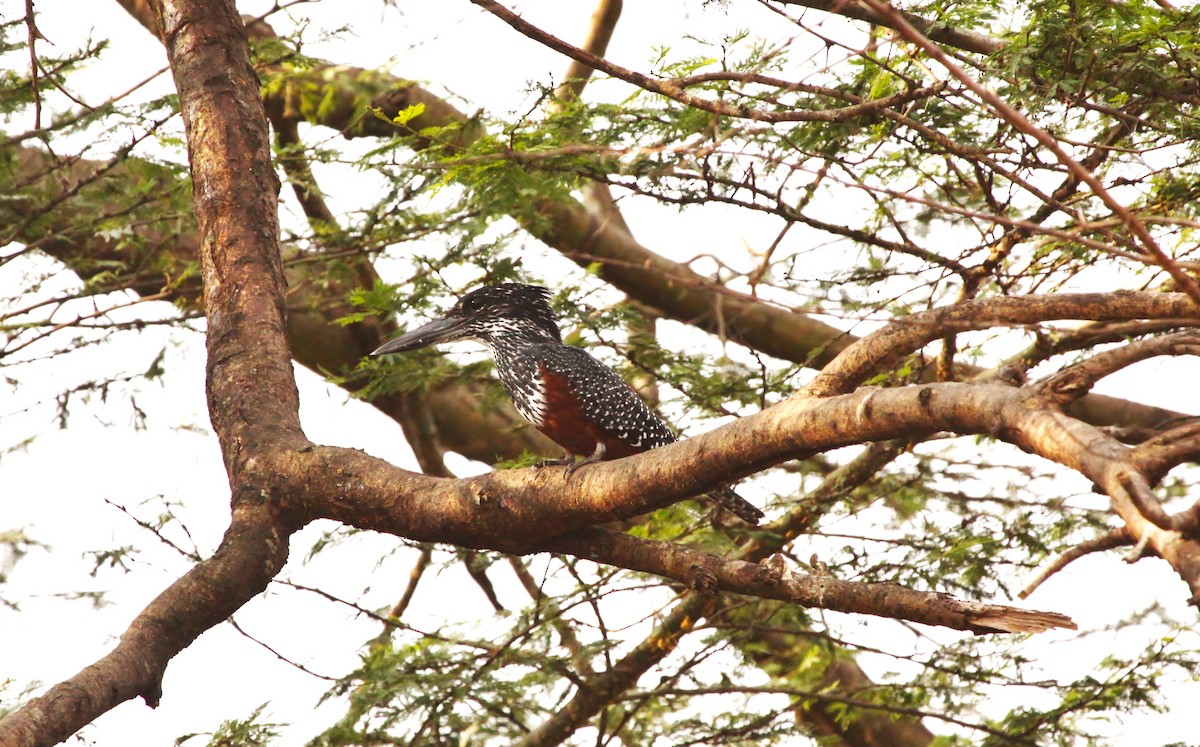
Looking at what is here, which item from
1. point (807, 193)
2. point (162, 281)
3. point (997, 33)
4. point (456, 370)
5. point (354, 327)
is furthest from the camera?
point (354, 327)

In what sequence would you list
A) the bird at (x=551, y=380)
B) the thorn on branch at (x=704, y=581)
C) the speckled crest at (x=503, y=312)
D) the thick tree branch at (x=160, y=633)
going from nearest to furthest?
the thick tree branch at (x=160, y=633), the thorn on branch at (x=704, y=581), the bird at (x=551, y=380), the speckled crest at (x=503, y=312)

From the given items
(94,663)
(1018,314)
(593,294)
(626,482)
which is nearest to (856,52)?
(1018,314)

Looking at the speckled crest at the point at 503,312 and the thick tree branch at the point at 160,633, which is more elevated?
the speckled crest at the point at 503,312

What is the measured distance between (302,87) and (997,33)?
12.8 feet

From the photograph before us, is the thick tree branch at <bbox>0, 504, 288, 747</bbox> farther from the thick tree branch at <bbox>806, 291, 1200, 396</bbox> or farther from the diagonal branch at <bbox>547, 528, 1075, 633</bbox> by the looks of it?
the thick tree branch at <bbox>806, 291, 1200, 396</bbox>

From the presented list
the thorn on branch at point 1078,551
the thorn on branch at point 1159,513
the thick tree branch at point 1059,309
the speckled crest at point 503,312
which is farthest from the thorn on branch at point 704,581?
the speckled crest at point 503,312

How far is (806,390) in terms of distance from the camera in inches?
123

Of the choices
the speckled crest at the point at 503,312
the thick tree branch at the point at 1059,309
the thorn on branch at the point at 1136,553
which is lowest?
the thorn on branch at the point at 1136,553

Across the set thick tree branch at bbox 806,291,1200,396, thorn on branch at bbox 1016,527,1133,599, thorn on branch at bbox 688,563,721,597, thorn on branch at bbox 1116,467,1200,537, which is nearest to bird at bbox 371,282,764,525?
thorn on branch at bbox 688,563,721,597

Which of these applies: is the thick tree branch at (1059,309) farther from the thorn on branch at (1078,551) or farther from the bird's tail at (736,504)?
the bird's tail at (736,504)

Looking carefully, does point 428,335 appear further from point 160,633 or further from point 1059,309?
point 1059,309

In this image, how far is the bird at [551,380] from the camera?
14.5ft

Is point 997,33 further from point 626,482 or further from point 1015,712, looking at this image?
point 1015,712

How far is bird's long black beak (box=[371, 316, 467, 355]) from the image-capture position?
4684 mm
